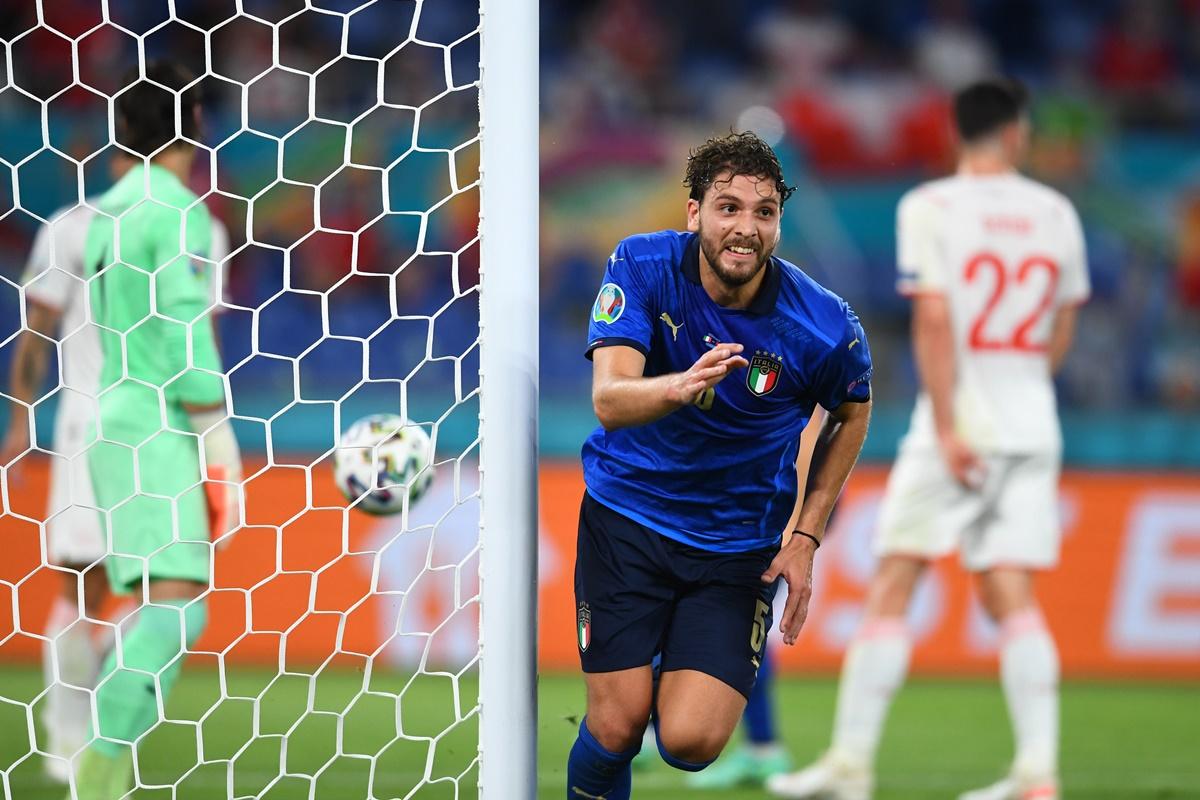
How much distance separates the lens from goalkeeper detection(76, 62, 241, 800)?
3572 mm

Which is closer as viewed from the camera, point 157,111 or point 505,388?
point 505,388

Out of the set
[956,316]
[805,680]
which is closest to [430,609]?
[805,680]

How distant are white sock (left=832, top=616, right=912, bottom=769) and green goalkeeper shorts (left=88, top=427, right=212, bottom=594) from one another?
189 cm

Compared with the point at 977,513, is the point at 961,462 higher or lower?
higher

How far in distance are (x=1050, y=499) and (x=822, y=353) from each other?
1.85 meters

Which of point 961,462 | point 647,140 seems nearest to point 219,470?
point 961,462

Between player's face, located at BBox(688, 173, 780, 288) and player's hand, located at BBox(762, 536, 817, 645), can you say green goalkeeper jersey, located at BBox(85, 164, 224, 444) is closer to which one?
player's face, located at BBox(688, 173, 780, 288)

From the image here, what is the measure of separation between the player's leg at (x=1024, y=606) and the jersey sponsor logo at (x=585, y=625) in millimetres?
1677

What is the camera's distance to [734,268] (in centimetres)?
294

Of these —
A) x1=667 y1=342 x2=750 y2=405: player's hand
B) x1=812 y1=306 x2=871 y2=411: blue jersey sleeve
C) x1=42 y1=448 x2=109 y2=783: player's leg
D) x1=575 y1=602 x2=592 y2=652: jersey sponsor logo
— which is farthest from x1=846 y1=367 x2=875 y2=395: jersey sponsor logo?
x1=42 y1=448 x2=109 y2=783: player's leg

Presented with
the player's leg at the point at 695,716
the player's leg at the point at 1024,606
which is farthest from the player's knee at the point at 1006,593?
the player's leg at the point at 695,716

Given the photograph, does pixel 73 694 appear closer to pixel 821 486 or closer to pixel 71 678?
pixel 71 678

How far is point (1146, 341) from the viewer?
375 inches

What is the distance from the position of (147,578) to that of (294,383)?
12.1 ft
